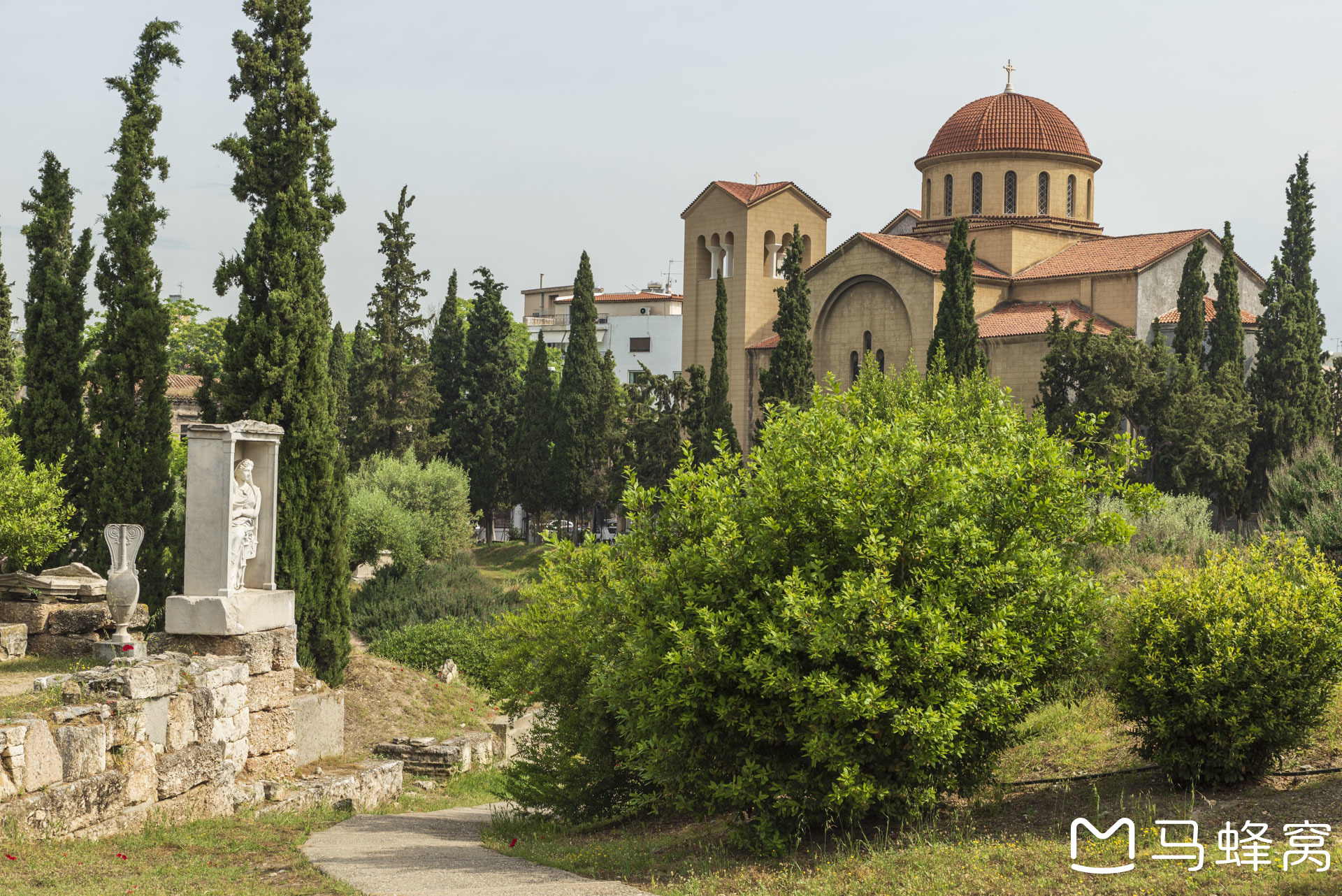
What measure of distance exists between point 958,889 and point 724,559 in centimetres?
255

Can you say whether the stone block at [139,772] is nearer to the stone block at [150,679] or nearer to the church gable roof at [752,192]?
the stone block at [150,679]

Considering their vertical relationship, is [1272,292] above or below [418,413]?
above

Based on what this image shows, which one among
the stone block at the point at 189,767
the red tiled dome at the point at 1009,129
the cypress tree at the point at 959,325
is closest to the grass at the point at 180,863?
the stone block at the point at 189,767

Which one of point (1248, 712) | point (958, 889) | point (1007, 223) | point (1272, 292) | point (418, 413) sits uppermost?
point (1007, 223)

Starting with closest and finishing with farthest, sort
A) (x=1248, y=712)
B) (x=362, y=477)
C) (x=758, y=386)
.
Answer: (x=1248, y=712) < (x=362, y=477) < (x=758, y=386)

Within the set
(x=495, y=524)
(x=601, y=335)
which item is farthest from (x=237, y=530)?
(x=601, y=335)

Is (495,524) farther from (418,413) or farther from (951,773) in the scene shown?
(951,773)

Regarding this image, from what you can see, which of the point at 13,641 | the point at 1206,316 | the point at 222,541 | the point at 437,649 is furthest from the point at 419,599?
the point at 1206,316

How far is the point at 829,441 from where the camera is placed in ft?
27.1

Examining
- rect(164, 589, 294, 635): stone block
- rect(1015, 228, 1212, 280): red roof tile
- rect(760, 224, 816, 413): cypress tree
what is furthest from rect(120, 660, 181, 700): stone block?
rect(1015, 228, 1212, 280): red roof tile

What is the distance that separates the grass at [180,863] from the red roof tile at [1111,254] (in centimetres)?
3086

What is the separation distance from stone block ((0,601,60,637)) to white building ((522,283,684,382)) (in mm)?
49191

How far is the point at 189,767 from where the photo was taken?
1001 cm

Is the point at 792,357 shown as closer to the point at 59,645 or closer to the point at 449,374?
the point at 449,374
